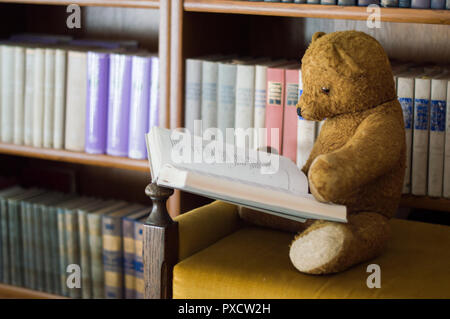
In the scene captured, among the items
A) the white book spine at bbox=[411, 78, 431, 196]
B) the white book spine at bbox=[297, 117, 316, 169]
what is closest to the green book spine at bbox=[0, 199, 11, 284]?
the white book spine at bbox=[297, 117, 316, 169]

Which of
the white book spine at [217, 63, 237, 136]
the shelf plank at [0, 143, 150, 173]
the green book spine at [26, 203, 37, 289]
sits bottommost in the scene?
the green book spine at [26, 203, 37, 289]

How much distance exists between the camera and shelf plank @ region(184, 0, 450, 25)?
106 centimetres

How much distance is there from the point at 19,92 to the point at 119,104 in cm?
30

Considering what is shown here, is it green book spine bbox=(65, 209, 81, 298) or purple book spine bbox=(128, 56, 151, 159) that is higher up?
purple book spine bbox=(128, 56, 151, 159)

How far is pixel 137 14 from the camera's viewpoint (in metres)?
1.66

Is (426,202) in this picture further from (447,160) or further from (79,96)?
(79,96)

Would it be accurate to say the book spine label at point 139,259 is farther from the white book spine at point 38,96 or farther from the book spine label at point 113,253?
the white book spine at point 38,96

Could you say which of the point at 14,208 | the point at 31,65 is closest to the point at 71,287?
the point at 14,208

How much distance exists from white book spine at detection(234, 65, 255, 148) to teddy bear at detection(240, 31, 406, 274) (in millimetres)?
249

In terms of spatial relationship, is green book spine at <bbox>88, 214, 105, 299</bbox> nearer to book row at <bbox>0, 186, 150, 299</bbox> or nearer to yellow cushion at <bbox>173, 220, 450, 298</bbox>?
book row at <bbox>0, 186, 150, 299</bbox>

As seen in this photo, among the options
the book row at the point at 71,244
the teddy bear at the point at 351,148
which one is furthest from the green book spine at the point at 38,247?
the teddy bear at the point at 351,148

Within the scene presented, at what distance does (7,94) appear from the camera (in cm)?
149

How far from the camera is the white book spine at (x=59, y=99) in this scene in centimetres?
142

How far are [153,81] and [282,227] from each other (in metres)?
0.48
